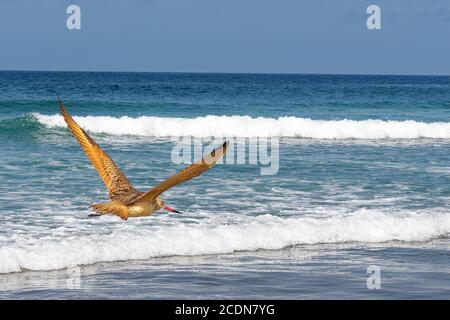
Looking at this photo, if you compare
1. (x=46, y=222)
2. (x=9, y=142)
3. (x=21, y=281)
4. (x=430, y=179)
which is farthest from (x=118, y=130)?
(x=21, y=281)

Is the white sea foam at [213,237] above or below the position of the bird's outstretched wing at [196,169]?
below

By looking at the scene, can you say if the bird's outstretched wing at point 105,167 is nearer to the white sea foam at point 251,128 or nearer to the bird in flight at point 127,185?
the bird in flight at point 127,185

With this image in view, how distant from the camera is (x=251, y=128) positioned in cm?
2778

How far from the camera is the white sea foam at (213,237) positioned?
9.12 meters

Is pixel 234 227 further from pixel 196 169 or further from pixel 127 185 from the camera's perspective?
pixel 196 169

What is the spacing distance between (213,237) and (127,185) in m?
3.74

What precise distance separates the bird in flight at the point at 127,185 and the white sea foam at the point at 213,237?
2.66 metres

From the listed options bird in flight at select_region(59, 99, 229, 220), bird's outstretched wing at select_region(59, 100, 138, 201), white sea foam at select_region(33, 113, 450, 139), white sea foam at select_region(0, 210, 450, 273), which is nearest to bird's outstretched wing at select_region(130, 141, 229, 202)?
bird in flight at select_region(59, 99, 229, 220)

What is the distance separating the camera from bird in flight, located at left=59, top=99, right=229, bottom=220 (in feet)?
17.4

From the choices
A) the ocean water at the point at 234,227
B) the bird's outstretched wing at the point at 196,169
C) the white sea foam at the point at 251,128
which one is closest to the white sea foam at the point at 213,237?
the ocean water at the point at 234,227

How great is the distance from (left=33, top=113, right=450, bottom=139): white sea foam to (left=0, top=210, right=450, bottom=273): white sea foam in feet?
48.6
